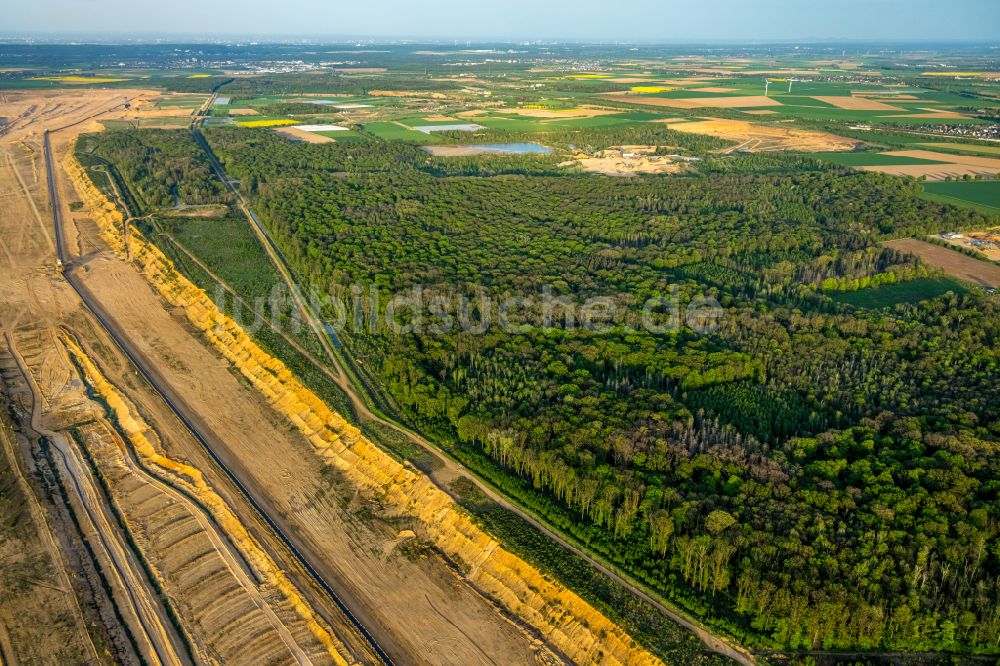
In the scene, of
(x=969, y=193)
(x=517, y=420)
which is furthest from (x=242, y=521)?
(x=969, y=193)

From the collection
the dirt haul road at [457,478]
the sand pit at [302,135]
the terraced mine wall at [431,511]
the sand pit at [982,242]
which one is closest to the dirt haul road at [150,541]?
the terraced mine wall at [431,511]

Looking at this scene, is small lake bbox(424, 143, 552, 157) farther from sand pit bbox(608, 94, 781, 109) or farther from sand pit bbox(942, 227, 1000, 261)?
sand pit bbox(608, 94, 781, 109)

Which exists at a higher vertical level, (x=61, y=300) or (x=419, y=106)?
(x=419, y=106)

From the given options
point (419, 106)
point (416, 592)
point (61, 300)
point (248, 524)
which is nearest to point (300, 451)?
point (248, 524)

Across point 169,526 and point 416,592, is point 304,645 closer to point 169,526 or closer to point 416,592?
point 416,592

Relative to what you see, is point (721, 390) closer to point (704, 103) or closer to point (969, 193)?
point (969, 193)

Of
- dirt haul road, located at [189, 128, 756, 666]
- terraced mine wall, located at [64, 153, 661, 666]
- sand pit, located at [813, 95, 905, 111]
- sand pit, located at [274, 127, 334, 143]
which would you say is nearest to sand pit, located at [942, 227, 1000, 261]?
dirt haul road, located at [189, 128, 756, 666]
